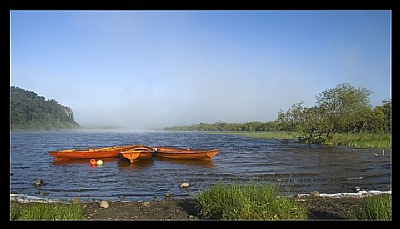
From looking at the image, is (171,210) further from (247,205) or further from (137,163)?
(137,163)

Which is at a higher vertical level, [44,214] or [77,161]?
[44,214]

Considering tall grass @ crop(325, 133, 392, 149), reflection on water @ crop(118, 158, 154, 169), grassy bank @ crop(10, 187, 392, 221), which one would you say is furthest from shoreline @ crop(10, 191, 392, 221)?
tall grass @ crop(325, 133, 392, 149)

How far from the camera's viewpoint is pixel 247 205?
4855mm

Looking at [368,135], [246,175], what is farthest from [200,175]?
[368,135]

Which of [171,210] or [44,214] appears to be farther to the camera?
[171,210]

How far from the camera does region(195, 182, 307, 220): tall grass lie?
4852 millimetres

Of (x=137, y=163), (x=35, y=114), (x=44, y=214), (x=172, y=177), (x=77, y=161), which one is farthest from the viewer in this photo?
(x=35, y=114)

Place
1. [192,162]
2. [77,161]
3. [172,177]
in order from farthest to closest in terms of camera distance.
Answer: [77,161]
[192,162]
[172,177]

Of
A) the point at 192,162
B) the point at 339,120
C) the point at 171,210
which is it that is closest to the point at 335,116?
the point at 339,120

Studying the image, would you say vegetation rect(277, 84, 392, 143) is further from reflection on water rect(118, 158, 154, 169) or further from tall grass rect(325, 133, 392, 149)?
reflection on water rect(118, 158, 154, 169)

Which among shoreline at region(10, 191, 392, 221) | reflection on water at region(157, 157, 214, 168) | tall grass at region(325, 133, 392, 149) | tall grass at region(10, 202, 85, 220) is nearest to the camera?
tall grass at region(10, 202, 85, 220)
